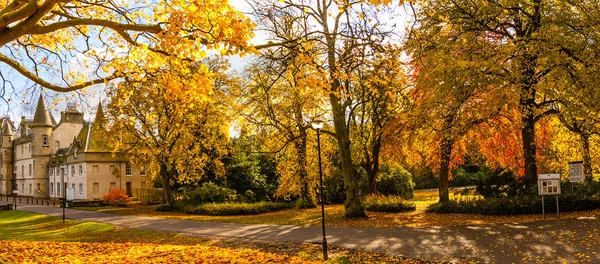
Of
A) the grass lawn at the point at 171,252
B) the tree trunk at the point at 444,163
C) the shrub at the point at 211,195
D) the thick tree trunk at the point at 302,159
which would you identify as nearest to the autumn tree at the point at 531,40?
the tree trunk at the point at 444,163

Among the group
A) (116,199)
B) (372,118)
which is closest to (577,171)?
(372,118)

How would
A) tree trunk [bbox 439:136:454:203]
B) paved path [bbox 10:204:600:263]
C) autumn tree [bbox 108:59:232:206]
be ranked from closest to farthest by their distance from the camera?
paved path [bbox 10:204:600:263]
tree trunk [bbox 439:136:454:203]
autumn tree [bbox 108:59:232:206]

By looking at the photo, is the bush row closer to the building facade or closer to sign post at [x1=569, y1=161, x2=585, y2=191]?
sign post at [x1=569, y1=161, x2=585, y2=191]

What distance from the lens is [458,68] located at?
1870cm

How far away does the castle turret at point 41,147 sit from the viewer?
60812 millimetres

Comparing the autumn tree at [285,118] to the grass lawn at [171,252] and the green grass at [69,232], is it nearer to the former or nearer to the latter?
the green grass at [69,232]

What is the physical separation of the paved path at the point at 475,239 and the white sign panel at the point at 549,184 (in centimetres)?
146

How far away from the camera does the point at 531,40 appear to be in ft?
57.4

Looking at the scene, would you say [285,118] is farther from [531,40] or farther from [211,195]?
[531,40]

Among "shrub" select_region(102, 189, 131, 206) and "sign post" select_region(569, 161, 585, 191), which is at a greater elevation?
"sign post" select_region(569, 161, 585, 191)

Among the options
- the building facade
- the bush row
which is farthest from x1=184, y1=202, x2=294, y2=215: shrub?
the bush row

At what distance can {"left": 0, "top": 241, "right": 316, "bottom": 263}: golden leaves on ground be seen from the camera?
405 inches

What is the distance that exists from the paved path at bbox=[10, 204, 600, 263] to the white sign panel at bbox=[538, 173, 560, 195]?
146 cm

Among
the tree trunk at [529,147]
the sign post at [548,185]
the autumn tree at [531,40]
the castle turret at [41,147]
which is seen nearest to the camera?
the autumn tree at [531,40]
